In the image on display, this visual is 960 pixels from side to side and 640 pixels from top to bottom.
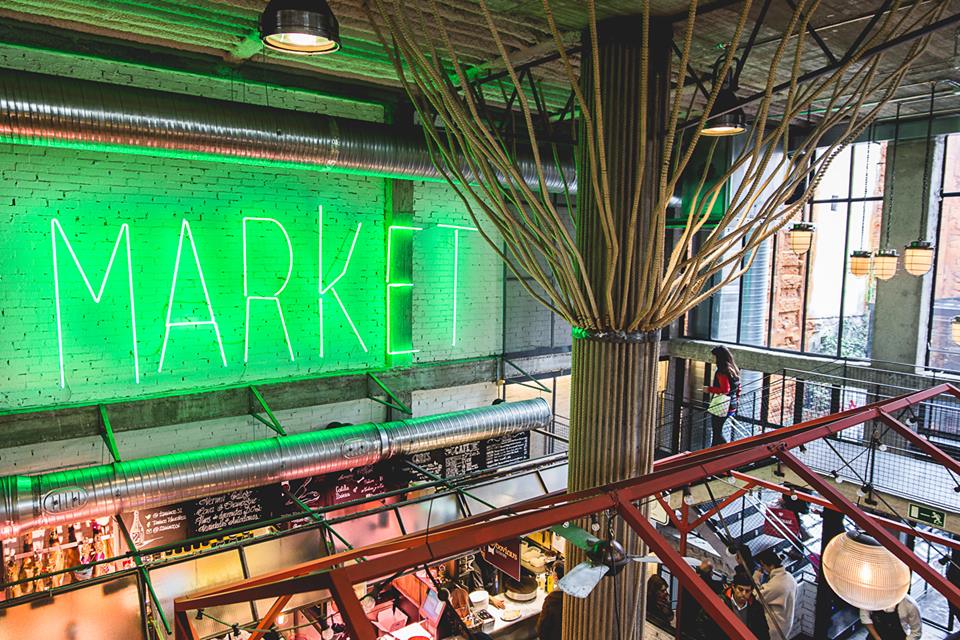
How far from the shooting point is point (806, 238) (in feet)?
27.1

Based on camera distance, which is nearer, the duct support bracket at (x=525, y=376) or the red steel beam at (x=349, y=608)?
the red steel beam at (x=349, y=608)

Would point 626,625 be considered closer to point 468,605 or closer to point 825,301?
point 468,605

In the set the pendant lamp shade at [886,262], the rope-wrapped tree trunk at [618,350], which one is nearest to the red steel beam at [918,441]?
the rope-wrapped tree trunk at [618,350]

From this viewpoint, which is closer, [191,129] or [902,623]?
[191,129]

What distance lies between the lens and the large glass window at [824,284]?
10969 mm

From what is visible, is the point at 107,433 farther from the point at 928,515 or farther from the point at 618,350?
the point at 928,515

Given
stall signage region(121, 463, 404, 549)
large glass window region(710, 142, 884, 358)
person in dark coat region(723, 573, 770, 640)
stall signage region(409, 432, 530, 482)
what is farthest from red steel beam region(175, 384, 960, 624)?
large glass window region(710, 142, 884, 358)

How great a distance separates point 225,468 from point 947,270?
10.3 m

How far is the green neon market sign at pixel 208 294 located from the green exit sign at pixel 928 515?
19.6 feet

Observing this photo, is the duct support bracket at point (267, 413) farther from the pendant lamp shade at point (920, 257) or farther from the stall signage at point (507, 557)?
the pendant lamp shade at point (920, 257)

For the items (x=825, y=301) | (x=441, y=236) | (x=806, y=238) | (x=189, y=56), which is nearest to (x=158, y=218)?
(x=189, y=56)

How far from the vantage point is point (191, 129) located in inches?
241

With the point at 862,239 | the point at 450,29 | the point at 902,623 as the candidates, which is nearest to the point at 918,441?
the point at 902,623

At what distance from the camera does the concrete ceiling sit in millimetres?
4574
